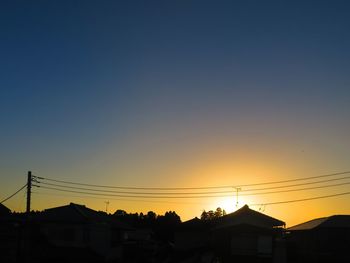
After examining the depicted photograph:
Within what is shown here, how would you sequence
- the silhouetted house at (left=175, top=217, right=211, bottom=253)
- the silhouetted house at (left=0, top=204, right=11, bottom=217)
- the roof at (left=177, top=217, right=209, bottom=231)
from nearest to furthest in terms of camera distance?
the silhouetted house at (left=0, top=204, right=11, bottom=217) < the silhouetted house at (left=175, top=217, right=211, bottom=253) < the roof at (left=177, top=217, right=209, bottom=231)

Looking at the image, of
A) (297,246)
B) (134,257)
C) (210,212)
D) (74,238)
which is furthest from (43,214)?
(210,212)

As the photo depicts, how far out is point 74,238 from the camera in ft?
168

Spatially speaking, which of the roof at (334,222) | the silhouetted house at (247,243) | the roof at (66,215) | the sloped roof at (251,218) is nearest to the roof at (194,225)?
the sloped roof at (251,218)

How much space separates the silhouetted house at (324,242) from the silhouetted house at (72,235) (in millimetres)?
21188

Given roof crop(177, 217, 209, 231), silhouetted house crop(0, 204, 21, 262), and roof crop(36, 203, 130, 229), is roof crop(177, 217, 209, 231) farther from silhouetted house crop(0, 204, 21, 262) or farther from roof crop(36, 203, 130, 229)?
silhouetted house crop(0, 204, 21, 262)

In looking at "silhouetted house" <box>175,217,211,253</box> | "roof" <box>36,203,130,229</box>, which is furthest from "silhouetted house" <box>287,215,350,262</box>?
"roof" <box>36,203,130,229</box>

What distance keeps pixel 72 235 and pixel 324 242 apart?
29955 mm

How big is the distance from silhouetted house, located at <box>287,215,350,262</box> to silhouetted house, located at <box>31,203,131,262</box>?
21.2 meters

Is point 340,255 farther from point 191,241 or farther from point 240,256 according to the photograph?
point 191,241

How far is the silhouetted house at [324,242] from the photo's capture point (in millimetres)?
53594

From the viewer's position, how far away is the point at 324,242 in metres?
58.0

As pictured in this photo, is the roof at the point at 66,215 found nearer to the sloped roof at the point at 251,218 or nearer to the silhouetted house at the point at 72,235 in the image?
the silhouetted house at the point at 72,235

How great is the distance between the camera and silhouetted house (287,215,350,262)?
176ft

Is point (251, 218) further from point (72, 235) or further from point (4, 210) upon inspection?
point (4, 210)
